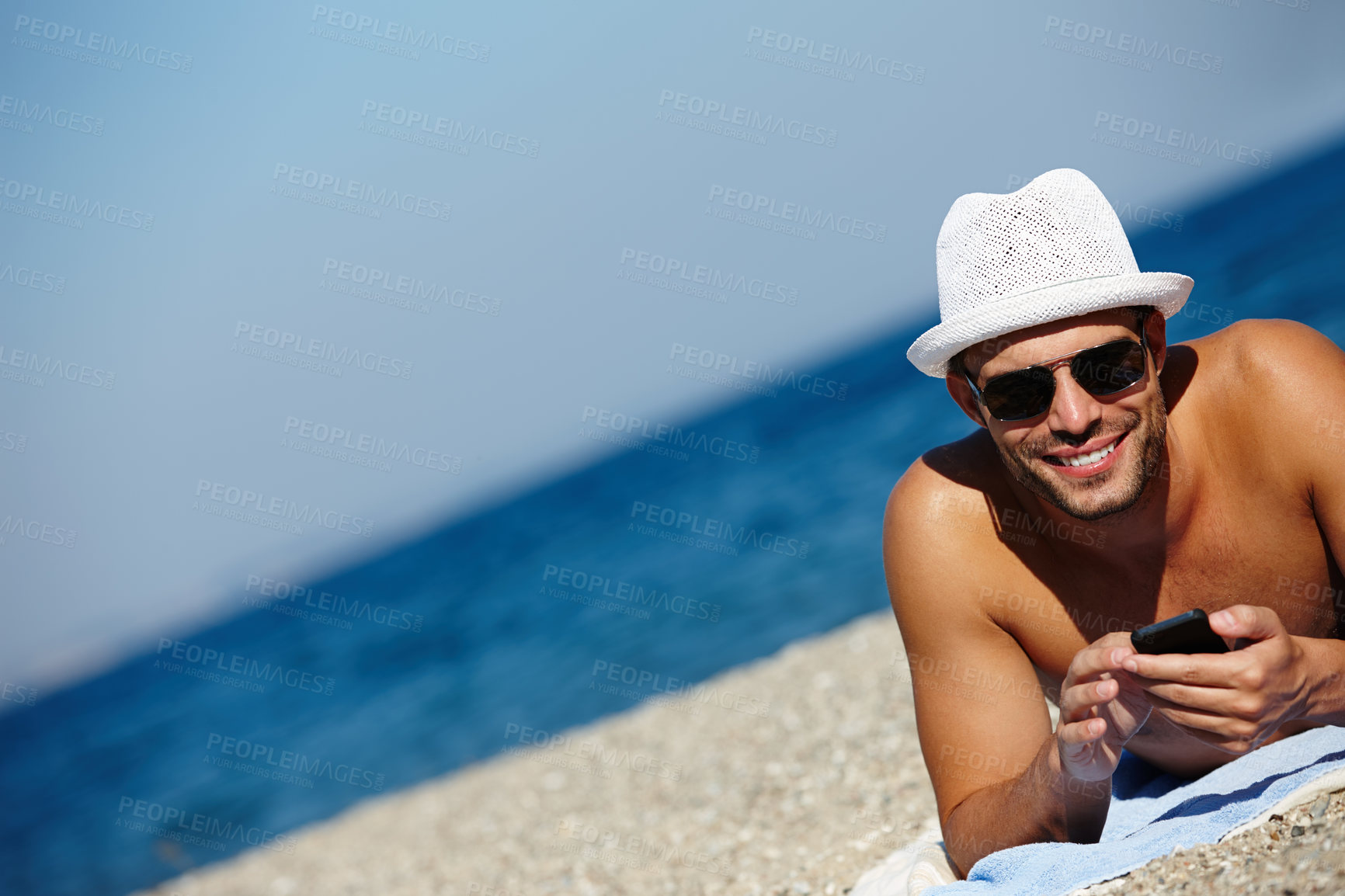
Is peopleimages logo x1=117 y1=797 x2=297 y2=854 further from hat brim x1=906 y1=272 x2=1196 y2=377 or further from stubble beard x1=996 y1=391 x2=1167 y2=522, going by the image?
hat brim x1=906 y1=272 x2=1196 y2=377

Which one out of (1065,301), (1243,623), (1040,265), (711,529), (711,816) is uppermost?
(711,529)

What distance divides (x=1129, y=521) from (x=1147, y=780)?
127 cm

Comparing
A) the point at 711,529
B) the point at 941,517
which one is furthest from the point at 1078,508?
the point at 711,529

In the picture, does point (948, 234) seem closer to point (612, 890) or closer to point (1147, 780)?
point (1147, 780)

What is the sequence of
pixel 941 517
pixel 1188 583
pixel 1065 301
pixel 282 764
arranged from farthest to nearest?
pixel 282 764 < pixel 941 517 < pixel 1188 583 < pixel 1065 301

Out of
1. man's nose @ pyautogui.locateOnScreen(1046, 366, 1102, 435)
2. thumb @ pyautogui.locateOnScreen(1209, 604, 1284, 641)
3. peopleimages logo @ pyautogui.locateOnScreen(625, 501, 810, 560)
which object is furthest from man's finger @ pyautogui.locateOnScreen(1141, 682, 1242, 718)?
peopleimages logo @ pyautogui.locateOnScreen(625, 501, 810, 560)

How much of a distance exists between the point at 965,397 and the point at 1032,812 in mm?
1257

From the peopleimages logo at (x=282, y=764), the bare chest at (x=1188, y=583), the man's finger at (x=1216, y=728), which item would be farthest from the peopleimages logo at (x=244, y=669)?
the man's finger at (x=1216, y=728)

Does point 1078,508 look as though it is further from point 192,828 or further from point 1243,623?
point 192,828

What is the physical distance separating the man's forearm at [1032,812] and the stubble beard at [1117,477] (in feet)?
2.16

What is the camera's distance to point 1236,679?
2.18m

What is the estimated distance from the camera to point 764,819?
5.77 metres

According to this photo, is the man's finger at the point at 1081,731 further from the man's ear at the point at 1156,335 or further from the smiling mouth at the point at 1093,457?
the man's ear at the point at 1156,335

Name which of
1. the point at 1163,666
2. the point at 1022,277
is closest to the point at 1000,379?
the point at 1022,277
